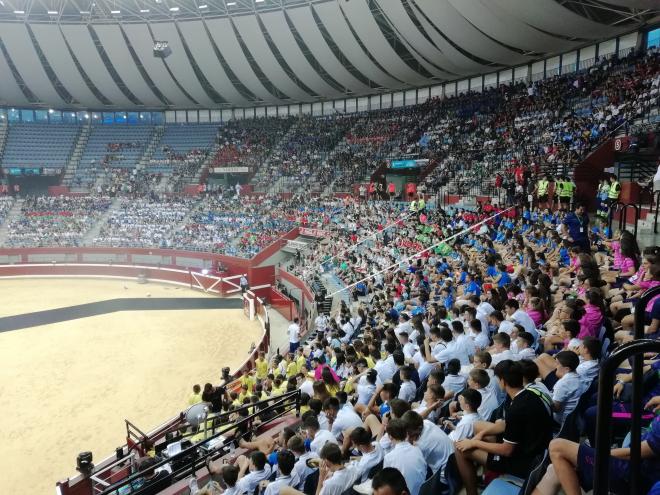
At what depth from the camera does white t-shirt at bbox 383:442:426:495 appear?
4555 mm

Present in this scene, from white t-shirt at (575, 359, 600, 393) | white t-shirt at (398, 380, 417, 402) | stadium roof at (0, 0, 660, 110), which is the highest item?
stadium roof at (0, 0, 660, 110)

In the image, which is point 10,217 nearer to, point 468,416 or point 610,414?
point 468,416

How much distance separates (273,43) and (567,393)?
39.4 m

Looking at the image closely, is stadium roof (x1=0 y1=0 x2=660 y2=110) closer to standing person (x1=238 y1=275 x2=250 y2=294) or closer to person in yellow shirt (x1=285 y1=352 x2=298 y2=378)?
standing person (x1=238 y1=275 x2=250 y2=294)

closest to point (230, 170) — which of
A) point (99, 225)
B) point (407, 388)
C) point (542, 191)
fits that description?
point (99, 225)

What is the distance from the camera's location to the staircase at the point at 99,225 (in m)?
39.8

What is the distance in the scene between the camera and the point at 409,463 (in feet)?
15.1

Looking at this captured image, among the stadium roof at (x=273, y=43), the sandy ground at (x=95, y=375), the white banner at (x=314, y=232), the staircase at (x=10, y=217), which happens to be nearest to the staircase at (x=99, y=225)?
the staircase at (x=10, y=217)

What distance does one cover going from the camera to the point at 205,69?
43.8 meters

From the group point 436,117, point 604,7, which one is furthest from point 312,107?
point 604,7

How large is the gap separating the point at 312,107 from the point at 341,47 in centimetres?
1333

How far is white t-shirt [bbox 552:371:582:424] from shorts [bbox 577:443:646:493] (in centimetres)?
132

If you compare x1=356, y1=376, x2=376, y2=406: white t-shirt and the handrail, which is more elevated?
x1=356, y1=376, x2=376, y2=406: white t-shirt

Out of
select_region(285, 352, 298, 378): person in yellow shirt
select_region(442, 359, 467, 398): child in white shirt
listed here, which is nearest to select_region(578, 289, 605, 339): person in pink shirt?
select_region(442, 359, 467, 398): child in white shirt
